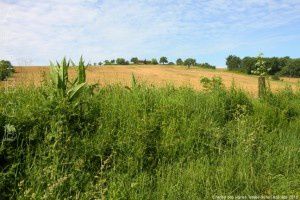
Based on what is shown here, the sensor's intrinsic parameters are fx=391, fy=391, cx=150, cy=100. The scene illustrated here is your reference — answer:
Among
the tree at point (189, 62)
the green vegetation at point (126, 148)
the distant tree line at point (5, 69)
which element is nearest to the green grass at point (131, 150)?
the green vegetation at point (126, 148)

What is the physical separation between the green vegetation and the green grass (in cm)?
1

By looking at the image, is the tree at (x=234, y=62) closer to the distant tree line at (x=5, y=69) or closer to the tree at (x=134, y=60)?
the tree at (x=134, y=60)

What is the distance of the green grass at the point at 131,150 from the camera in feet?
14.8

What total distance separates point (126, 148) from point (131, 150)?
8cm

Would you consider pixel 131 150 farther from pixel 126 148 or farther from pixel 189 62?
pixel 189 62

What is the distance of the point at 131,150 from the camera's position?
17.4ft

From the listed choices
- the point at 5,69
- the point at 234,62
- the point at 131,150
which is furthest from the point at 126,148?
the point at 234,62

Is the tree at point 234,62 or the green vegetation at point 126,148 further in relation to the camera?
the tree at point 234,62

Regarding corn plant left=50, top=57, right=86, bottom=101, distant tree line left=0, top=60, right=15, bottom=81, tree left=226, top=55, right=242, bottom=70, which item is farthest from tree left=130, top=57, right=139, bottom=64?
corn plant left=50, top=57, right=86, bottom=101

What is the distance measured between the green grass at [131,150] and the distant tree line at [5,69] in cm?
96

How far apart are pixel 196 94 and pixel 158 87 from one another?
2.78 feet

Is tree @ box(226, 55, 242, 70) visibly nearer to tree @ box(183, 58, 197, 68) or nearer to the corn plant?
tree @ box(183, 58, 197, 68)

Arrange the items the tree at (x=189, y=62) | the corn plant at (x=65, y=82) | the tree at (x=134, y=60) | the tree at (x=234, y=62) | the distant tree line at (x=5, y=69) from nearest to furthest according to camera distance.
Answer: the corn plant at (x=65, y=82) → the distant tree line at (x=5, y=69) → the tree at (x=134, y=60) → the tree at (x=189, y=62) → the tree at (x=234, y=62)

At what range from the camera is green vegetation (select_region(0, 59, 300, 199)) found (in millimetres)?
4520
